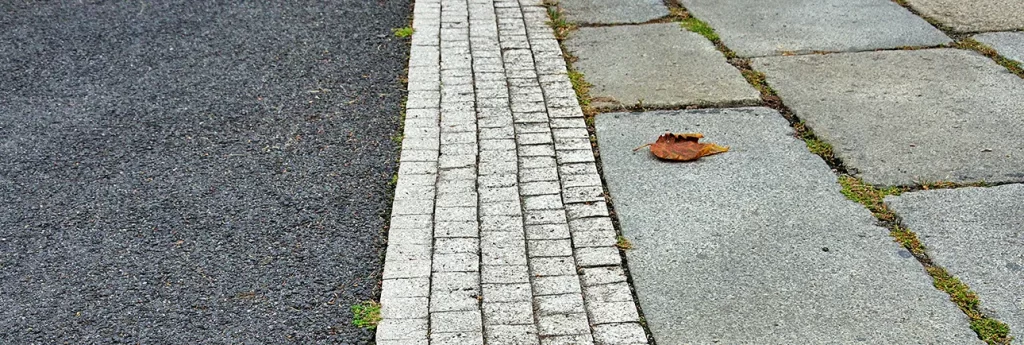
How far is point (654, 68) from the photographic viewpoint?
467 centimetres

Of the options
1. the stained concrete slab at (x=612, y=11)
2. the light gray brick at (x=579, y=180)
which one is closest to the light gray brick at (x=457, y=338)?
the light gray brick at (x=579, y=180)

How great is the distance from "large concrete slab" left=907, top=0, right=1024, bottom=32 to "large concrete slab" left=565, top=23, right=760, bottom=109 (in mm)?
1403

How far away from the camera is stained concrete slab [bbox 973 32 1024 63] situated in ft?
15.5

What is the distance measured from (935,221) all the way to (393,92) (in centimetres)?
247

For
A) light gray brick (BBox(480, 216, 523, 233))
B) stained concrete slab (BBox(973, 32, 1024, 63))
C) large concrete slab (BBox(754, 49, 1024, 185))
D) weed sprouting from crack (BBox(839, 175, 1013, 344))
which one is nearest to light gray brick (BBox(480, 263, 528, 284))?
light gray brick (BBox(480, 216, 523, 233))

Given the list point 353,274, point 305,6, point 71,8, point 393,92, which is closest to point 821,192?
point 353,274

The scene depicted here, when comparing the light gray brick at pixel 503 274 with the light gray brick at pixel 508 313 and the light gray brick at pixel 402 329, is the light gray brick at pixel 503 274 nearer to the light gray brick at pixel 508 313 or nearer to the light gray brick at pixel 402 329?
the light gray brick at pixel 508 313

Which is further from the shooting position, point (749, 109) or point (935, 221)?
point (749, 109)

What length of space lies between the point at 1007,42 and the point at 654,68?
187 centimetres

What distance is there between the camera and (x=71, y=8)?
19.9 ft

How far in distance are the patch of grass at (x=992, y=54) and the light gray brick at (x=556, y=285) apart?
111 inches

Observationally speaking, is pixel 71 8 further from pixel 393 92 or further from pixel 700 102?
pixel 700 102

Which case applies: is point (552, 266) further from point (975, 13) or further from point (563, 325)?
point (975, 13)

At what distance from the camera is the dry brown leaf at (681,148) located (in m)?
3.70
